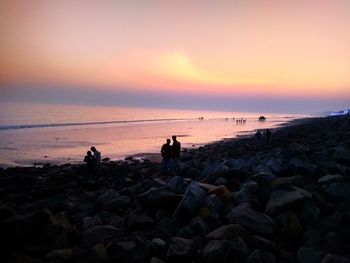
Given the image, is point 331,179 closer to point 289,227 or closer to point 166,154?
point 289,227

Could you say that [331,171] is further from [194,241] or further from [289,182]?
[194,241]

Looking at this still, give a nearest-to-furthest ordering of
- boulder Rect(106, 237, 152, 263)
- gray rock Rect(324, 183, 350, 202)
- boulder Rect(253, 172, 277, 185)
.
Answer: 1. boulder Rect(106, 237, 152, 263)
2. gray rock Rect(324, 183, 350, 202)
3. boulder Rect(253, 172, 277, 185)

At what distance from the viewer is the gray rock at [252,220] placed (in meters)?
6.95

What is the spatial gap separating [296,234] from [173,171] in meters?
10.2

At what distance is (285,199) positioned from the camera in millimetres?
7625

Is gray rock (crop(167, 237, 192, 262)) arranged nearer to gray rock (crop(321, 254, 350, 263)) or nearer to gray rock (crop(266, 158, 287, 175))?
gray rock (crop(321, 254, 350, 263))

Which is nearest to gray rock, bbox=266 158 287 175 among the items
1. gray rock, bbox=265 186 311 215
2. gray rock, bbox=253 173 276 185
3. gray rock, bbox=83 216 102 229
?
gray rock, bbox=253 173 276 185

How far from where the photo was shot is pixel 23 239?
6.80 meters

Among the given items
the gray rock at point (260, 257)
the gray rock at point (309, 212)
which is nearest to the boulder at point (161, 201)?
the gray rock at point (309, 212)

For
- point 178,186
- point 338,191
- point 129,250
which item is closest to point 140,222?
point 129,250

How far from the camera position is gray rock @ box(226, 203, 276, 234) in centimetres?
695

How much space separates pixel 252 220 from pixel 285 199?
100 cm

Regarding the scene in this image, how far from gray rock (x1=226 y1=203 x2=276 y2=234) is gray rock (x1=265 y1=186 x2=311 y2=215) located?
1.30 ft

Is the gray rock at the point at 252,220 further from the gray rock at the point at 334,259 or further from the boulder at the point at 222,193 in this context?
the gray rock at the point at 334,259
